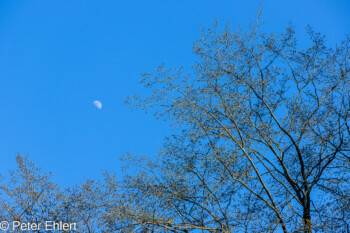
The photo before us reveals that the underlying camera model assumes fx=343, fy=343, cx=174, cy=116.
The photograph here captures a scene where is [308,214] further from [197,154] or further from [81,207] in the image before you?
[81,207]

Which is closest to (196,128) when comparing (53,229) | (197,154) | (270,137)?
(197,154)

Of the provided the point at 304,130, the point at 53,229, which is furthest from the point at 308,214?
the point at 53,229

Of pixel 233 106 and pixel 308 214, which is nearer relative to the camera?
pixel 308 214

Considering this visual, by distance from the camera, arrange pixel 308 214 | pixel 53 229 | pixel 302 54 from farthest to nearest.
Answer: pixel 53 229 → pixel 302 54 → pixel 308 214

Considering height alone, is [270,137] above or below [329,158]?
above

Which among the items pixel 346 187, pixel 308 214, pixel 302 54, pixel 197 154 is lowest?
pixel 308 214

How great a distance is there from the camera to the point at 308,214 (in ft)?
24.3

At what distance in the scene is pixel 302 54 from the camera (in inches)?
367

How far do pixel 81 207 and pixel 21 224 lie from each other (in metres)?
3.12

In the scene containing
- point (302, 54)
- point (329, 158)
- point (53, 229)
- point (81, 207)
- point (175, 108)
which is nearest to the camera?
point (329, 158)

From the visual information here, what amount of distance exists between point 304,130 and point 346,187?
1.67 m

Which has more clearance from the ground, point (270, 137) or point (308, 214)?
point (270, 137)

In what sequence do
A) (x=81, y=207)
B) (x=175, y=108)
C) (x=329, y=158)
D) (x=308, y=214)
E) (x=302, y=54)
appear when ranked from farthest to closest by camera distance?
(x=81, y=207)
(x=302, y=54)
(x=175, y=108)
(x=329, y=158)
(x=308, y=214)

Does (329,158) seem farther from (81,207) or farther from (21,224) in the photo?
(21,224)
